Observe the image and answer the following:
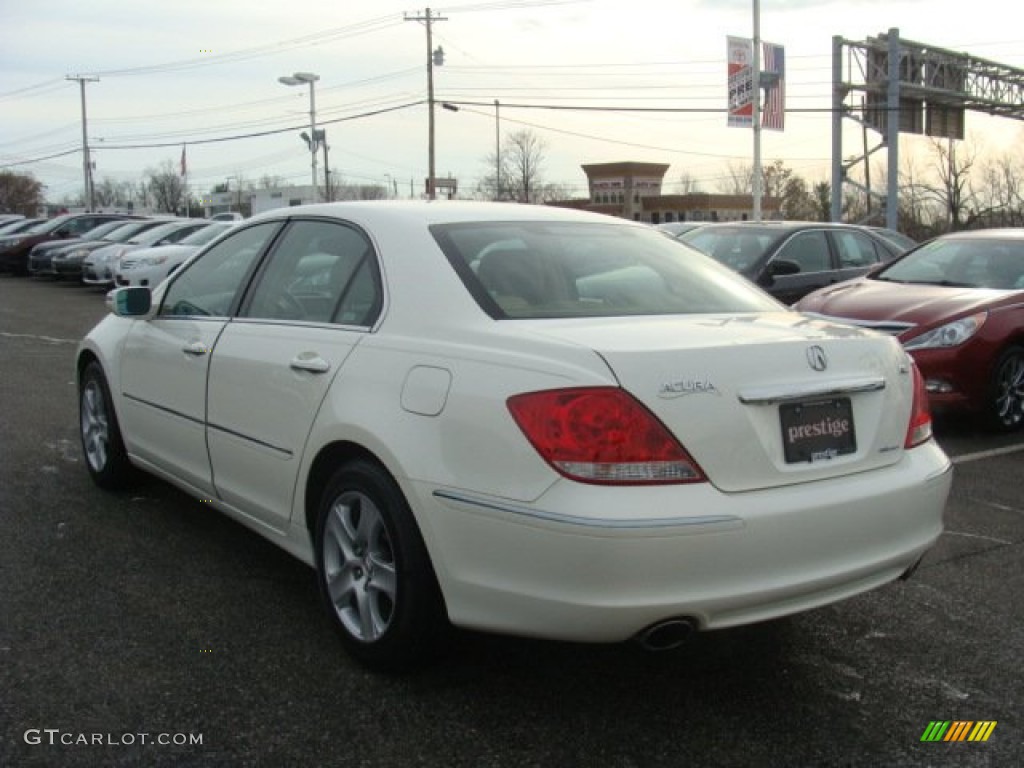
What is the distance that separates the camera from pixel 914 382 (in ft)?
10.9

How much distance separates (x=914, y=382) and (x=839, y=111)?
36040 millimetres

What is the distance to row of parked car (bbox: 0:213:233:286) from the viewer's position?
1683cm

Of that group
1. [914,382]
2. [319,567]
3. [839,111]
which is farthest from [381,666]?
[839,111]

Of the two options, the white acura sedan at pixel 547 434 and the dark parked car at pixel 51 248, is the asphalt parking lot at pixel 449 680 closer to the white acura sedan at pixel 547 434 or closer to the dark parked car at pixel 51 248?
the white acura sedan at pixel 547 434

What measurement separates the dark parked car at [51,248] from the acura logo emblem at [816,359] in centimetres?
2189

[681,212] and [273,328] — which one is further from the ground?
[681,212]

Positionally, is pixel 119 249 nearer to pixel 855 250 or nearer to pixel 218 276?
pixel 855 250

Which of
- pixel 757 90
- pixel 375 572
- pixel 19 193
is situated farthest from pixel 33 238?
pixel 19 193

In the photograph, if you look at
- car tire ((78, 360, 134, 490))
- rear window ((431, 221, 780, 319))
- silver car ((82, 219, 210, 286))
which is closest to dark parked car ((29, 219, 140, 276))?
silver car ((82, 219, 210, 286))

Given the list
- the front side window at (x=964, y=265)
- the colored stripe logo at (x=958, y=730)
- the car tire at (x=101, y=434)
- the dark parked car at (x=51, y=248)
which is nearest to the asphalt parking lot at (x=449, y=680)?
the colored stripe logo at (x=958, y=730)

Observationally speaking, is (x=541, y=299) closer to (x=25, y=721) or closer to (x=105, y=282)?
(x=25, y=721)

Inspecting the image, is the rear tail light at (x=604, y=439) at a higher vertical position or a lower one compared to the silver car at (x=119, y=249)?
lower

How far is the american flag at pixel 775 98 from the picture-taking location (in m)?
28.6

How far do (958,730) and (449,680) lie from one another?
154 centimetres
